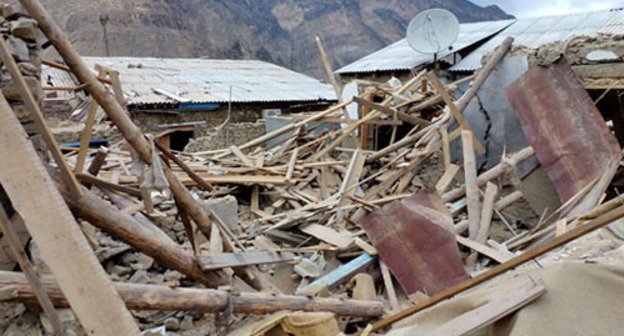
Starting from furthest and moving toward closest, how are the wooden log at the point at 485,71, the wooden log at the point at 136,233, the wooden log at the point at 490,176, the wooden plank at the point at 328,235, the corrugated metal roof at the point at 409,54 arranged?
the corrugated metal roof at the point at 409,54
the wooden log at the point at 485,71
the wooden log at the point at 490,176
the wooden plank at the point at 328,235
the wooden log at the point at 136,233

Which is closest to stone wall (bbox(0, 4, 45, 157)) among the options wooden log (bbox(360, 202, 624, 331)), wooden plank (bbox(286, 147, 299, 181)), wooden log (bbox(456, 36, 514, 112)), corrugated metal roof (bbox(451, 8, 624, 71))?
wooden log (bbox(360, 202, 624, 331))

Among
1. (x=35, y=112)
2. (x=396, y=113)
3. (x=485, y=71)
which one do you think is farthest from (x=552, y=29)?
(x=35, y=112)

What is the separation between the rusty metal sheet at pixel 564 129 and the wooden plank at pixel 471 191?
32.5 inches

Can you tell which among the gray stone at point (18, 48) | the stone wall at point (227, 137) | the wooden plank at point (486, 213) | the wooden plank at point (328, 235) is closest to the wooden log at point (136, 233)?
the gray stone at point (18, 48)

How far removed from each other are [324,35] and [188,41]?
14.5 meters

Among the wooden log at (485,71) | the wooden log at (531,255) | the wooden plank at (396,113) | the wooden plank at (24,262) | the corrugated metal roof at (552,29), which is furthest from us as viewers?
the corrugated metal roof at (552,29)

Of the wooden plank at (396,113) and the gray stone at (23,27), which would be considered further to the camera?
the wooden plank at (396,113)

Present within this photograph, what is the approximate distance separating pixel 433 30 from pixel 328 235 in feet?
32.0

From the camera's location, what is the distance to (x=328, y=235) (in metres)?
5.88

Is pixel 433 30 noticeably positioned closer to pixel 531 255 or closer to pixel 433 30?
pixel 433 30

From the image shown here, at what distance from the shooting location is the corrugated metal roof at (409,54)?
18.1 meters

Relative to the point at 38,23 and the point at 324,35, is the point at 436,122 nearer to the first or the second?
the point at 38,23

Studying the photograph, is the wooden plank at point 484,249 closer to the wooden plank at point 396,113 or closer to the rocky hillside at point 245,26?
the wooden plank at point 396,113

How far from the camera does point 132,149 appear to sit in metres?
3.54
